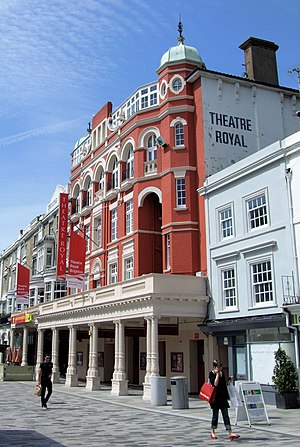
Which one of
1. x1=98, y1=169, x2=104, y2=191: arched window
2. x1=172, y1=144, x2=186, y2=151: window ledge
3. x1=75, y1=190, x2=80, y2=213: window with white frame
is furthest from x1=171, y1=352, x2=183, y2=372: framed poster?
x1=75, y1=190, x2=80, y2=213: window with white frame

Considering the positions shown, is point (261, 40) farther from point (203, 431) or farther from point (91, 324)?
point (203, 431)

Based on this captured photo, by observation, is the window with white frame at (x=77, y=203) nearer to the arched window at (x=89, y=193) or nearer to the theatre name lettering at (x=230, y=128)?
the arched window at (x=89, y=193)

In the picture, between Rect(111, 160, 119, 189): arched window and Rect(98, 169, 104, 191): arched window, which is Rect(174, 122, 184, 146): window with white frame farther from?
Rect(98, 169, 104, 191): arched window

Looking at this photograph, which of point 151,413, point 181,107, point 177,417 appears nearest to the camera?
point 177,417

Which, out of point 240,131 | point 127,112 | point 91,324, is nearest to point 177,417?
point 91,324

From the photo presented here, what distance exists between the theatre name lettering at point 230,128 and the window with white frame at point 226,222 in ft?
15.6

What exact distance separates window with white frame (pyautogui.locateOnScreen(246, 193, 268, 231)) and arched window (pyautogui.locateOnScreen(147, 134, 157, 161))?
345 inches

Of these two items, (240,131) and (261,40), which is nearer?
(240,131)

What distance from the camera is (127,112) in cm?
3272

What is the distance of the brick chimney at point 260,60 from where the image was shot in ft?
98.6

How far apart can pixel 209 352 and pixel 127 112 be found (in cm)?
Answer: 1640

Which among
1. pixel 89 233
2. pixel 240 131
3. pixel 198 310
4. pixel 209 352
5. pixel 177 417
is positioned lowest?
pixel 177 417

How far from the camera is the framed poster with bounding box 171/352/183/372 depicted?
26375 mm

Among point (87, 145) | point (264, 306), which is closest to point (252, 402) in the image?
point (264, 306)
